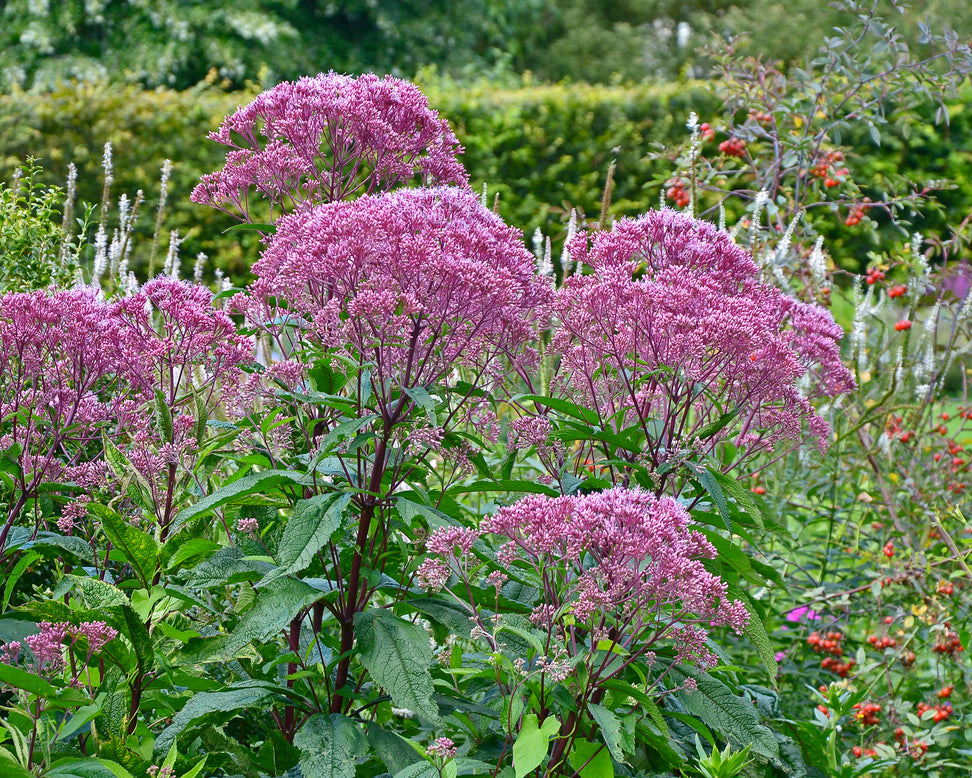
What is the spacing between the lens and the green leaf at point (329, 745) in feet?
6.82

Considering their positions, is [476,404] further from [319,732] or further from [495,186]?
[495,186]

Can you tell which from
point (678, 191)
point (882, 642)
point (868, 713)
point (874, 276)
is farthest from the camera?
point (678, 191)

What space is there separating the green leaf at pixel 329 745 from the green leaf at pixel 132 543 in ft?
1.86

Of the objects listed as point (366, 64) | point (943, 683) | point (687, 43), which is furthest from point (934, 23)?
point (943, 683)

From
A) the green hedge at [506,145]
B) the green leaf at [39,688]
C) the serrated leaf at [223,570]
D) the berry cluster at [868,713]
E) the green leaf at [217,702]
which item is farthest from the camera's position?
the green hedge at [506,145]

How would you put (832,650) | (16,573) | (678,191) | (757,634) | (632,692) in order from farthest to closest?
(678,191)
(832,650)
(16,573)
(757,634)
(632,692)

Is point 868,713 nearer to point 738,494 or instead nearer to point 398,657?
point 738,494

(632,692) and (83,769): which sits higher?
(632,692)

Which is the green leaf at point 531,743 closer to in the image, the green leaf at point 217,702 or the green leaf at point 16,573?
the green leaf at point 217,702

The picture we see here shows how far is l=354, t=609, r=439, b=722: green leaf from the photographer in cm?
208

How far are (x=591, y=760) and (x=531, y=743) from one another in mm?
271

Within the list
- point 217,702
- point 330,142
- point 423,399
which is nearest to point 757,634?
point 423,399

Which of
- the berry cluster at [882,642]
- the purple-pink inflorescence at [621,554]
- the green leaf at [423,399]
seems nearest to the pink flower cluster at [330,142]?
the green leaf at [423,399]

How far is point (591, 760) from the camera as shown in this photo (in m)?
2.12
